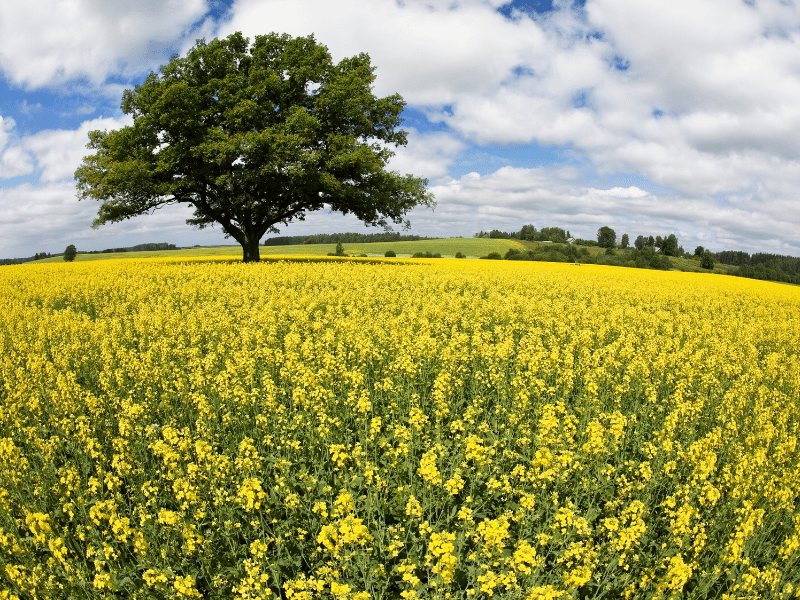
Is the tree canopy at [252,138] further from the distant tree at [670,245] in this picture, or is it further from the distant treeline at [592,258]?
the distant tree at [670,245]

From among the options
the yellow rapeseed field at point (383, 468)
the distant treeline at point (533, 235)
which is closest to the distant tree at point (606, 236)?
the distant treeline at point (533, 235)

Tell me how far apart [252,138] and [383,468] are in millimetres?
24761

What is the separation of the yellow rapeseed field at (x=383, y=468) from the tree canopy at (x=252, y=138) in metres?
17.6

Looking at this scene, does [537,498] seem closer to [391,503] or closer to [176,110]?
[391,503]

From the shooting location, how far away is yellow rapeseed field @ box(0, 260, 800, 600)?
3678mm

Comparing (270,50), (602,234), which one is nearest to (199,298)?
(270,50)

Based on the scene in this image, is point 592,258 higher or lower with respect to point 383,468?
higher

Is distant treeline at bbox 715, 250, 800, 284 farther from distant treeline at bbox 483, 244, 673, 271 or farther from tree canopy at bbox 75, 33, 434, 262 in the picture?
tree canopy at bbox 75, 33, 434, 262

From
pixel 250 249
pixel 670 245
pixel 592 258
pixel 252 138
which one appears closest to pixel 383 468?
pixel 252 138

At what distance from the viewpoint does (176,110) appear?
2645 cm

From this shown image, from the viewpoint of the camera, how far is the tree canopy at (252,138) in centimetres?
2664

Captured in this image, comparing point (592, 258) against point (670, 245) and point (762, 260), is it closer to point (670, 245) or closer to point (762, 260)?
point (670, 245)

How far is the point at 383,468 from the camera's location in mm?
5184

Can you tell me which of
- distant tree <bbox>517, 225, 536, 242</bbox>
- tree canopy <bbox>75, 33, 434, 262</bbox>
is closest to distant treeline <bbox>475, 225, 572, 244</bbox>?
distant tree <bbox>517, 225, 536, 242</bbox>
